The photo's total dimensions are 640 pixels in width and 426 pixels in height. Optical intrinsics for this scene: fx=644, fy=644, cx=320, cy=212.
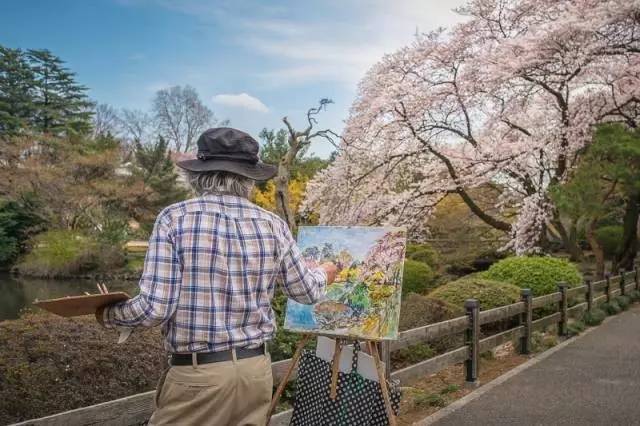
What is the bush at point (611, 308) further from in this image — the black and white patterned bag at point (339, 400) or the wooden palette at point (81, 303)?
the wooden palette at point (81, 303)

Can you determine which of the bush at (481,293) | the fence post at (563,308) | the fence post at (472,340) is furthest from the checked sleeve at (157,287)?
the fence post at (563,308)

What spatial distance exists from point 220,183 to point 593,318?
959 centimetres

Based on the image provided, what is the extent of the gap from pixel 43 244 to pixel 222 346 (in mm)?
30512

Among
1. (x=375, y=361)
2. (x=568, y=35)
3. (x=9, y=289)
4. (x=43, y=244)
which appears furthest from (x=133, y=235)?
(x=375, y=361)

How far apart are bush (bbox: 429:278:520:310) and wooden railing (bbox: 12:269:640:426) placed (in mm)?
478

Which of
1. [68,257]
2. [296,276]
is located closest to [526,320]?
[296,276]

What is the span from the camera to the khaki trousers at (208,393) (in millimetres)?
2336

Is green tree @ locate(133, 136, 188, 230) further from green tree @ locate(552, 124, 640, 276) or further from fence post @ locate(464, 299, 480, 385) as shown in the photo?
fence post @ locate(464, 299, 480, 385)

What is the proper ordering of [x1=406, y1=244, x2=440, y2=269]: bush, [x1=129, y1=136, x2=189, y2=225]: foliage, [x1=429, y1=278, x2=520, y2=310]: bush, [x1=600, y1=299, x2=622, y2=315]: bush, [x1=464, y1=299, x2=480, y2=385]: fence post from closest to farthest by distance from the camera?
1. [x1=464, y1=299, x2=480, y2=385]: fence post
2. [x1=429, y1=278, x2=520, y2=310]: bush
3. [x1=600, y1=299, x2=622, y2=315]: bush
4. [x1=406, y1=244, x2=440, y2=269]: bush
5. [x1=129, y1=136, x2=189, y2=225]: foliage

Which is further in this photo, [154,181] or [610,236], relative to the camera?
[154,181]

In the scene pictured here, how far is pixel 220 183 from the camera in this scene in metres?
2.47

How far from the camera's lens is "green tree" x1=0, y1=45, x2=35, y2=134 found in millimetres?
35875

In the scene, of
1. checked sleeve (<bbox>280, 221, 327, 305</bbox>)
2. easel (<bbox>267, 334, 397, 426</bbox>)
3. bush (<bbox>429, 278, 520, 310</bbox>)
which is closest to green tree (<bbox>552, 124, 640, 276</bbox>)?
bush (<bbox>429, 278, 520, 310</bbox>)

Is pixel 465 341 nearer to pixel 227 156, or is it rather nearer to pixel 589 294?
pixel 227 156
